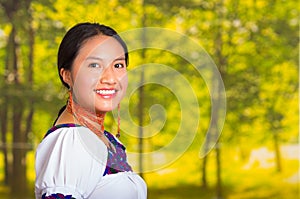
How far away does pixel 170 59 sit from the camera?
3.69 m

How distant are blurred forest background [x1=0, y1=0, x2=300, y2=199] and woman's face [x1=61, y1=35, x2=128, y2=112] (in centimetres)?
329

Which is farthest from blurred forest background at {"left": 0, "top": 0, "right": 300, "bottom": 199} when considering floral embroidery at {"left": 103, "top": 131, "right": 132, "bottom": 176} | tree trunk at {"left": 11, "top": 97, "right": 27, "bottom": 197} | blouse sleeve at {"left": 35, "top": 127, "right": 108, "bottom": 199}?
blouse sleeve at {"left": 35, "top": 127, "right": 108, "bottom": 199}

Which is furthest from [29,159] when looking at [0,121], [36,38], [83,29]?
[83,29]

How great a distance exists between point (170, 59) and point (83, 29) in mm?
3013

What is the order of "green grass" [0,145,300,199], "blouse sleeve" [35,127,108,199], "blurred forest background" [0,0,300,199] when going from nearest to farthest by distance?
"blouse sleeve" [35,127,108,199], "blurred forest background" [0,0,300,199], "green grass" [0,145,300,199]

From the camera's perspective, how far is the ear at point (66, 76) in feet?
2.25

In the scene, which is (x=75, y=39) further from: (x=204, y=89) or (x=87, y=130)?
(x=204, y=89)

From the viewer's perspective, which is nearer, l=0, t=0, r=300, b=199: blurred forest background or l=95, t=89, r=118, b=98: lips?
l=95, t=89, r=118, b=98: lips

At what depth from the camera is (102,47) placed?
68cm

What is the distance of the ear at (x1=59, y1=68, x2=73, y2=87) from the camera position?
0.69 metres

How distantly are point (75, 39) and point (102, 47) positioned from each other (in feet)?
0.11

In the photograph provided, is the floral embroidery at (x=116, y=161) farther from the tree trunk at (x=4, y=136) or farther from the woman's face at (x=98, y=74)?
the tree trunk at (x=4, y=136)

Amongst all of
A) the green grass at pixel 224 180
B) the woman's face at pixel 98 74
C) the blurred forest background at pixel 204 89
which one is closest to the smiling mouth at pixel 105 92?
the woman's face at pixel 98 74

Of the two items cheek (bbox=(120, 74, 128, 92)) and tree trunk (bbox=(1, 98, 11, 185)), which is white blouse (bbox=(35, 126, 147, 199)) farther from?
tree trunk (bbox=(1, 98, 11, 185))
